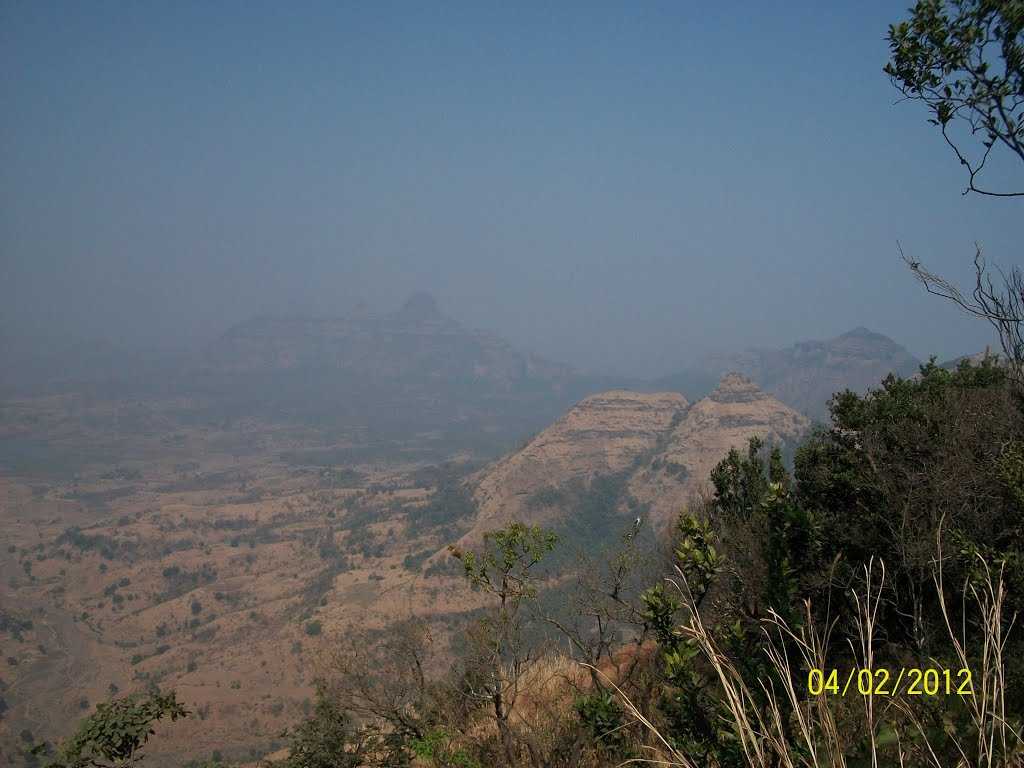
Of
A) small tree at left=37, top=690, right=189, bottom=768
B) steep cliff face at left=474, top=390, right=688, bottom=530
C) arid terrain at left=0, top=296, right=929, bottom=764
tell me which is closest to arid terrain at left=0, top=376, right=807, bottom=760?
arid terrain at left=0, top=296, right=929, bottom=764

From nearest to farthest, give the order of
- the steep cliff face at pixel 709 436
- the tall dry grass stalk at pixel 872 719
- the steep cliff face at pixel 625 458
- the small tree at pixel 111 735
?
the tall dry grass stalk at pixel 872 719 → the small tree at pixel 111 735 → the steep cliff face at pixel 709 436 → the steep cliff face at pixel 625 458

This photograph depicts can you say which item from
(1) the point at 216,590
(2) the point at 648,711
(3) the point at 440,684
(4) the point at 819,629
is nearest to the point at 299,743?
(3) the point at 440,684

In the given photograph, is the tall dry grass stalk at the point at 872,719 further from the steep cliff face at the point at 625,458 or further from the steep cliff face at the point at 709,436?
the steep cliff face at the point at 709,436

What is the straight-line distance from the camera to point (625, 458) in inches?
4215

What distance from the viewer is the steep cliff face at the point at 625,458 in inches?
3460

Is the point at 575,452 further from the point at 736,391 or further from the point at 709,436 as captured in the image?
the point at 736,391

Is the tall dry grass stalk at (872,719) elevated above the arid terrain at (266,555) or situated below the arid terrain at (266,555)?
above

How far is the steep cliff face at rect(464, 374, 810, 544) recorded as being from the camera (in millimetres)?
87875

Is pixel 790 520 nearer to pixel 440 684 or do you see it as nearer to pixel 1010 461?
pixel 1010 461

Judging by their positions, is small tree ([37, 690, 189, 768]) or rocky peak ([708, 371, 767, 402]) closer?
small tree ([37, 690, 189, 768])

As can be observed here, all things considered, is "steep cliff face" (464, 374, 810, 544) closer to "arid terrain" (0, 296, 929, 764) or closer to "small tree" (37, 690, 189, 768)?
"arid terrain" (0, 296, 929, 764)

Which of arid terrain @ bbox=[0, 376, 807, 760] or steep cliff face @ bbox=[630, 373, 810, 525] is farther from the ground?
steep cliff face @ bbox=[630, 373, 810, 525]

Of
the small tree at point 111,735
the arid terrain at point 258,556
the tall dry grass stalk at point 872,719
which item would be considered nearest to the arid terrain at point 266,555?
the arid terrain at point 258,556

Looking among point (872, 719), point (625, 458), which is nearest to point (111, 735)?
point (872, 719)
